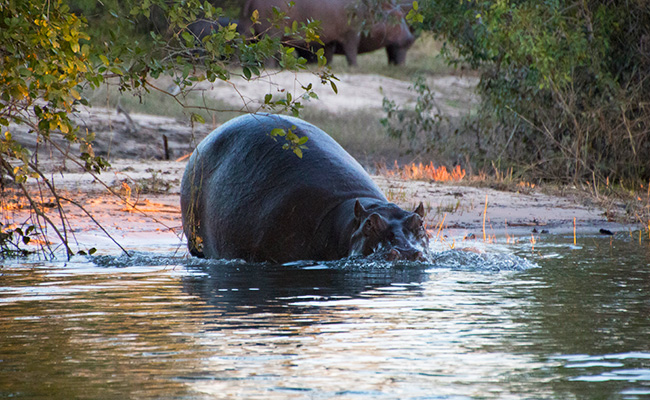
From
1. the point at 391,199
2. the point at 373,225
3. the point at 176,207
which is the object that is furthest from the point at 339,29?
the point at 373,225

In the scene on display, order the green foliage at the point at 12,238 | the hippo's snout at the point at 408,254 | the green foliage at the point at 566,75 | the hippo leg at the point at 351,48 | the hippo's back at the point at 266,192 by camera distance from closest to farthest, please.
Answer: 1. the green foliage at the point at 12,238
2. the hippo's snout at the point at 408,254
3. the hippo's back at the point at 266,192
4. the green foliage at the point at 566,75
5. the hippo leg at the point at 351,48

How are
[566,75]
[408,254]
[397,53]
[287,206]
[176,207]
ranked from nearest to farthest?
[408,254], [287,206], [176,207], [566,75], [397,53]

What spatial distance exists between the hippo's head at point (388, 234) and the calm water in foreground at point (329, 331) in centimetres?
10

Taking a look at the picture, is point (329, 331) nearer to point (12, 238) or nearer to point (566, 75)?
point (12, 238)

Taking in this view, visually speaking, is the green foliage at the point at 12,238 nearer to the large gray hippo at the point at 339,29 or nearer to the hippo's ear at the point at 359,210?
the hippo's ear at the point at 359,210

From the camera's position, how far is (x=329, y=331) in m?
3.85

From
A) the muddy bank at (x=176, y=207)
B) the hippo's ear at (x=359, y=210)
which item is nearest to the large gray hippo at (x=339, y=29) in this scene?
the muddy bank at (x=176, y=207)

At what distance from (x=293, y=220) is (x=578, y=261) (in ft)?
6.50

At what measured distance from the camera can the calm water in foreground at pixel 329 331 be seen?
116 inches

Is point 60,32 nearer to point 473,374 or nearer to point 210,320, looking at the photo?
point 210,320

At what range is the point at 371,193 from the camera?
6.75 m

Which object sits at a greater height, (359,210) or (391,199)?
(359,210)

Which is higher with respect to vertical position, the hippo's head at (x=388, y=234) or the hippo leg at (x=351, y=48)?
the hippo leg at (x=351, y=48)

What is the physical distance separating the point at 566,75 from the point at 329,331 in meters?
8.72
